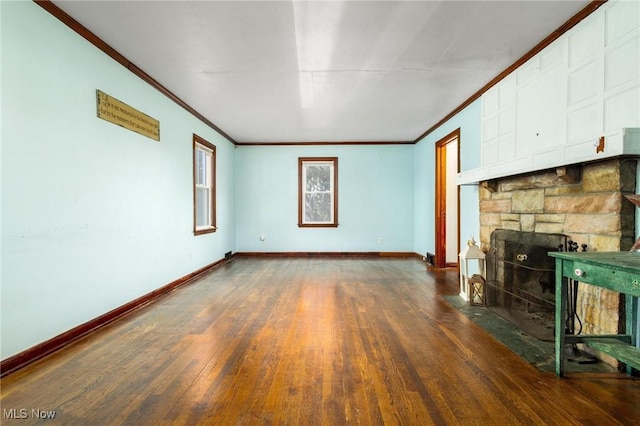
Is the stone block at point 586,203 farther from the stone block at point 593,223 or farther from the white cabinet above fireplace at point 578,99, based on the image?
the white cabinet above fireplace at point 578,99

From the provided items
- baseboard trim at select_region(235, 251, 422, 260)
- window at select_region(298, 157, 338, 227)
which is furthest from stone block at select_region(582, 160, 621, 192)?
window at select_region(298, 157, 338, 227)

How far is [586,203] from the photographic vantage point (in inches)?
90.0

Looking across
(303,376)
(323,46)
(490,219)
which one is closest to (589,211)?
(490,219)

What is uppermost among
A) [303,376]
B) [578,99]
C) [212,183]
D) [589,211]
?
[578,99]

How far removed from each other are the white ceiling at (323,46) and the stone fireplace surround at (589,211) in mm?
1262

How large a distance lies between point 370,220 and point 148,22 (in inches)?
214

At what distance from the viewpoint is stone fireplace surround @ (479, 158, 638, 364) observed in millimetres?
2039

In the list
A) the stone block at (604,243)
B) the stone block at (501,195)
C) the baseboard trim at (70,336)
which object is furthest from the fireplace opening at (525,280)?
the baseboard trim at (70,336)

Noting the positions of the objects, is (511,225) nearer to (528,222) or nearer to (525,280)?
(528,222)

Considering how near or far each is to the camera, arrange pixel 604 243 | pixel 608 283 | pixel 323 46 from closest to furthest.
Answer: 1. pixel 608 283
2. pixel 604 243
3. pixel 323 46

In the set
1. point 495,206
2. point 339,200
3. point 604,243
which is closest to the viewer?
point 604,243

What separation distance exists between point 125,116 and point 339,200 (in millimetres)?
4602

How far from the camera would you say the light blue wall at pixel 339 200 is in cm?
694

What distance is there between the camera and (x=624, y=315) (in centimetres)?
203
